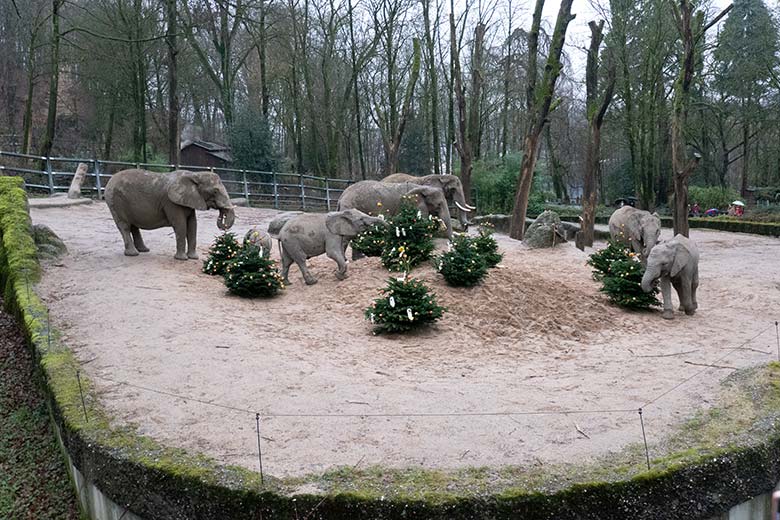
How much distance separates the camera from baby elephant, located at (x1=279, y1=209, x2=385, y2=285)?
9781mm

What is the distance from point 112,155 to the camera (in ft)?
110

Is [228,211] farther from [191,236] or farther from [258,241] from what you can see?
[191,236]

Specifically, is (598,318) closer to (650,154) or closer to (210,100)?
(650,154)

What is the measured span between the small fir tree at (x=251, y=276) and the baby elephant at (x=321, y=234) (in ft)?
1.81

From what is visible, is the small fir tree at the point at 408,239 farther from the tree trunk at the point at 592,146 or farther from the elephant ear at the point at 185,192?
the tree trunk at the point at 592,146

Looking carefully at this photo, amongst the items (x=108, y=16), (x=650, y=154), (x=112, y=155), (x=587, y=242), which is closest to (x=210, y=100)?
(x=112, y=155)

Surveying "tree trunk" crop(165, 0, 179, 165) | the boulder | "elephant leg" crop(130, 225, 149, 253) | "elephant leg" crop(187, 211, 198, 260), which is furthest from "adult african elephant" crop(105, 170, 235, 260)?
"tree trunk" crop(165, 0, 179, 165)

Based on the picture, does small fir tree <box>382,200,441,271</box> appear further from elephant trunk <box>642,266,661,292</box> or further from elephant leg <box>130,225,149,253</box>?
elephant leg <box>130,225,149,253</box>

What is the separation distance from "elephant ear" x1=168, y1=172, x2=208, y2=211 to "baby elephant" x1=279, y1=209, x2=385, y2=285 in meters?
1.64

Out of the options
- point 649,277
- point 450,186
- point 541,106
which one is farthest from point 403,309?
point 541,106

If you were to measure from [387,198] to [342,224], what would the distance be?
1.81 meters

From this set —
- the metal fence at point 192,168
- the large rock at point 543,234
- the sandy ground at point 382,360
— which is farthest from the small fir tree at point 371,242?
the metal fence at point 192,168

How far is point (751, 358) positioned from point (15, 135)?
31.0 m

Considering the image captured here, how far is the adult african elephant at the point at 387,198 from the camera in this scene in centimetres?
1129
